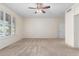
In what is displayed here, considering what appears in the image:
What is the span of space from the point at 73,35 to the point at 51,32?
671cm

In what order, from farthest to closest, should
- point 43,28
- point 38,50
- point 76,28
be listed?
1. point 43,28
2. point 76,28
3. point 38,50

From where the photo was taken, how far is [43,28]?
13.3 m

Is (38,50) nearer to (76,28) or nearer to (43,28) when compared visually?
(76,28)

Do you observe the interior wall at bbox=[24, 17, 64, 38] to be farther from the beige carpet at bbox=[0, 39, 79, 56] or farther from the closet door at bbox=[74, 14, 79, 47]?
the closet door at bbox=[74, 14, 79, 47]

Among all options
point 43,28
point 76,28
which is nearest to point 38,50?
point 76,28

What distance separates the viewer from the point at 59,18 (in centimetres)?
1324

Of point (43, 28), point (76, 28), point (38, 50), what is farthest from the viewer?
point (43, 28)

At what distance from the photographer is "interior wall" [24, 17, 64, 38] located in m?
13.3

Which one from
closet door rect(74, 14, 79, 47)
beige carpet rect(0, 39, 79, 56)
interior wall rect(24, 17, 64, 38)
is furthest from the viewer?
interior wall rect(24, 17, 64, 38)

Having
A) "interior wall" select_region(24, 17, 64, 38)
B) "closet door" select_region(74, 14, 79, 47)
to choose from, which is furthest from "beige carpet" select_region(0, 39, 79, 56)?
"interior wall" select_region(24, 17, 64, 38)

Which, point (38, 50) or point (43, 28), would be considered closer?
point (38, 50)

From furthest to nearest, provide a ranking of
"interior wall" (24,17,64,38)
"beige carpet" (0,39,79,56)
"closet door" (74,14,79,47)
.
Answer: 1. "interior wall" (24,17,64,38)
2. "closet door" (74,14,79,47)
3. "beige carpet" (0,39,79,56)

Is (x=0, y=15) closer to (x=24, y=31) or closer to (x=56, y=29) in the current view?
(x=24, y=31)

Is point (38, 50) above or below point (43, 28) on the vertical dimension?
below
